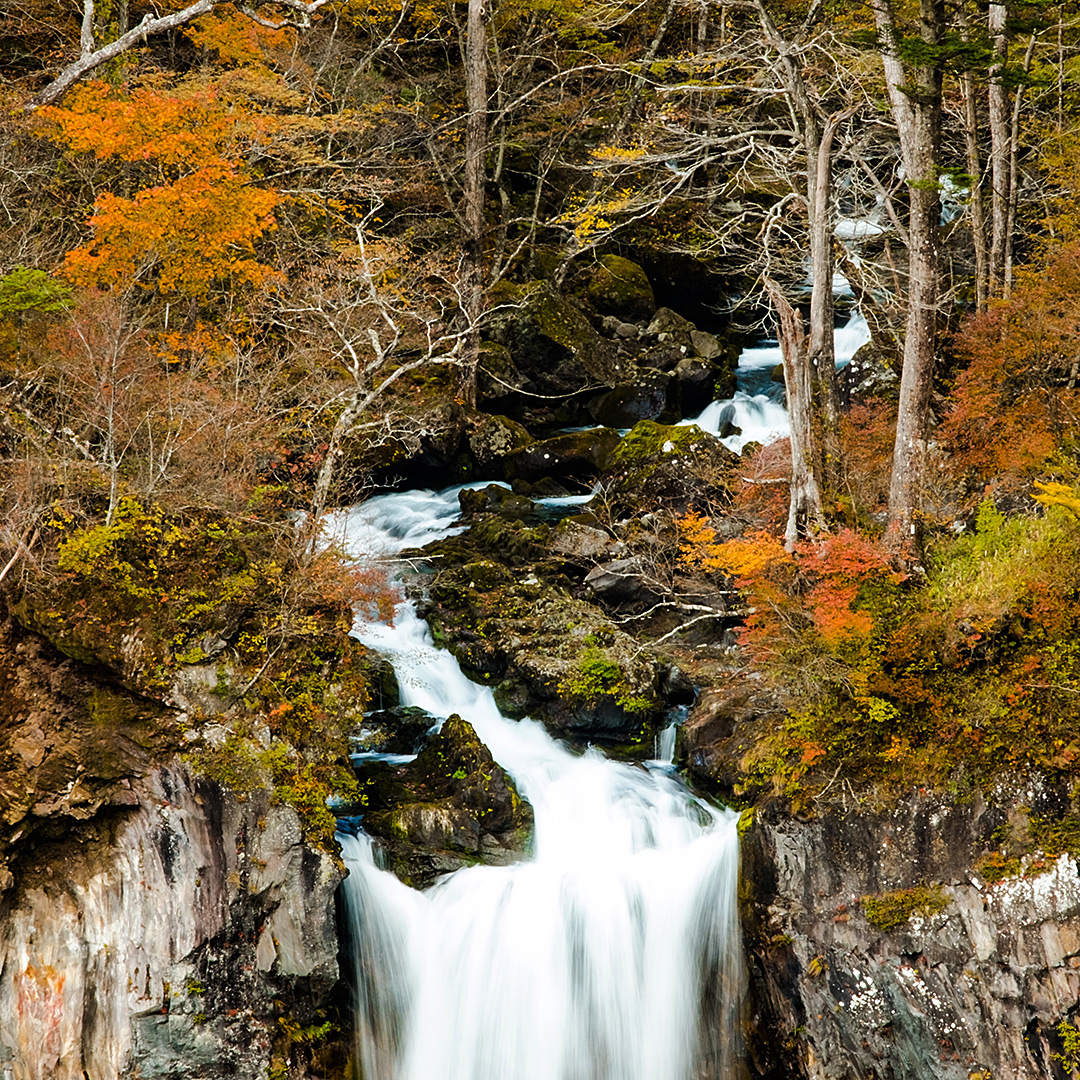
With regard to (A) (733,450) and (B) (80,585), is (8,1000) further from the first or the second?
(A) (733,450)

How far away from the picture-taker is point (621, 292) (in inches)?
810

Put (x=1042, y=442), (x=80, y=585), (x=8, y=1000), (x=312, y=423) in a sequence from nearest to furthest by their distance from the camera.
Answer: (x=8, y=1000)
(x=80, y=585)
(x=1042, y=442)
(x=312, y=423)

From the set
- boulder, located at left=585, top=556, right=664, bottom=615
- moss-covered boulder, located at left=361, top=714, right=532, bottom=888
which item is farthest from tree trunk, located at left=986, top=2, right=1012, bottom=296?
moss-covered boulder, located at left=361, top=714, right=532, bottom=888

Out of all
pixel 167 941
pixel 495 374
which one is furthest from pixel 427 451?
pixel 167 941

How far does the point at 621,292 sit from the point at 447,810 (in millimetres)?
14507

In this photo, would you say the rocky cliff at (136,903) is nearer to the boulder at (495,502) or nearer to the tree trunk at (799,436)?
the tree trunk at (799,436)

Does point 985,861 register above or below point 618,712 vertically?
below

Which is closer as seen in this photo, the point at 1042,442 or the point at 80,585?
the point at 80,585

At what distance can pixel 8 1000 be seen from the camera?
7.00m

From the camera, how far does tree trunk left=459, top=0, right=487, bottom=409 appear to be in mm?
18234

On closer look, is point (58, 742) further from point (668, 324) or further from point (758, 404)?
point (668, 324)

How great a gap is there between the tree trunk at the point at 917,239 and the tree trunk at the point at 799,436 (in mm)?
881

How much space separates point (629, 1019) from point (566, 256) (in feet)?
53.2

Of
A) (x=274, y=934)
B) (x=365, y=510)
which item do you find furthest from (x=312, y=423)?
(x=274, y=934)
